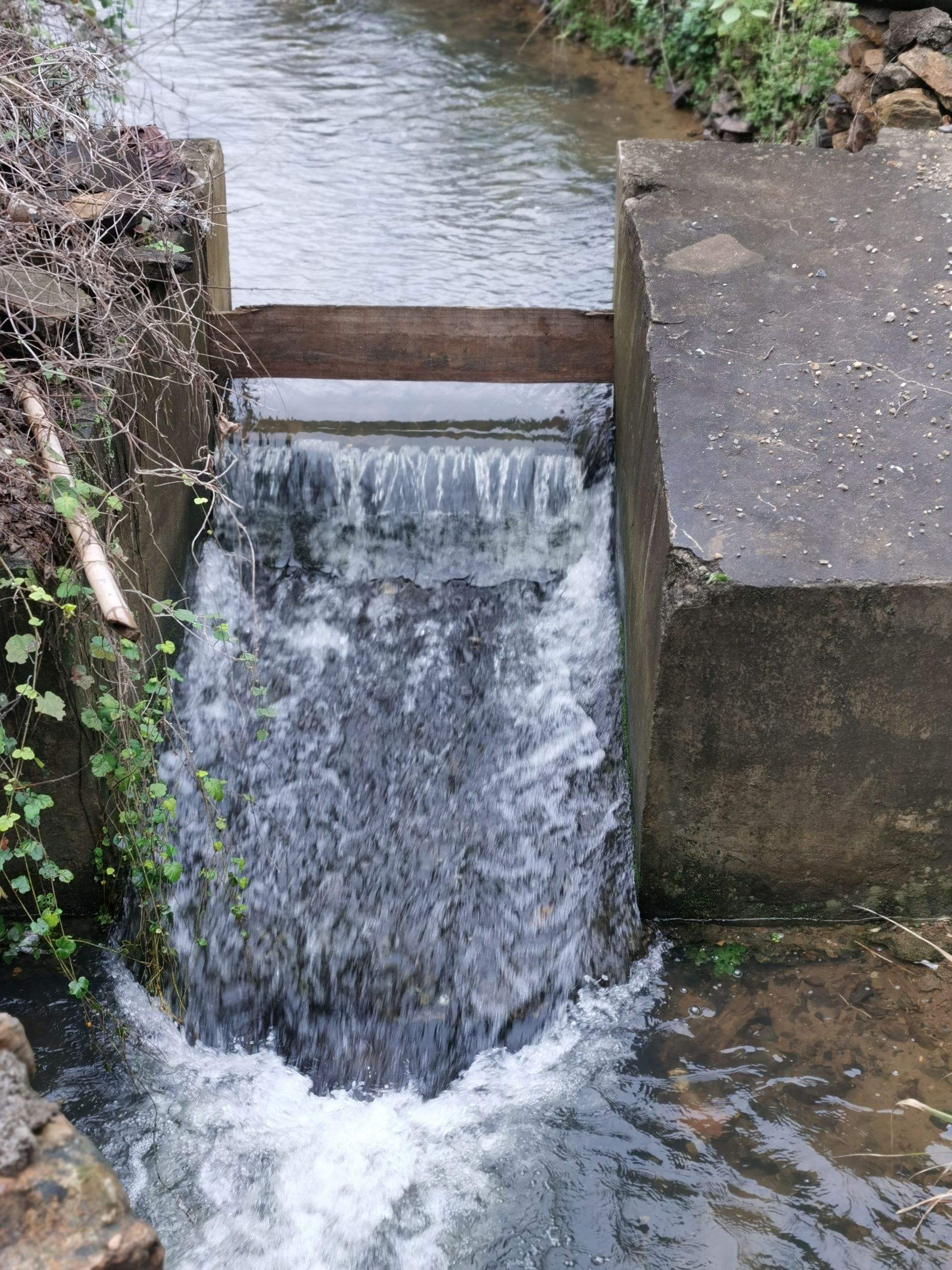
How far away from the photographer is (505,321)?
14.8 feet

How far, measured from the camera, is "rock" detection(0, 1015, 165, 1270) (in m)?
1.56

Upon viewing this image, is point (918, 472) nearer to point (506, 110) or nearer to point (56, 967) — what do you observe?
point (56, 967)

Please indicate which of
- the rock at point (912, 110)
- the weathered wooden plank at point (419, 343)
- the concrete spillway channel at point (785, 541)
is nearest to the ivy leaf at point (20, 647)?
the concrete spillway channel at point (785, 541)

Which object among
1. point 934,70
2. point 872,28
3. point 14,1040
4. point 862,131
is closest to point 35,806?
point 14,1040

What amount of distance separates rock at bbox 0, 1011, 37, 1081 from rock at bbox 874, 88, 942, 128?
14.6 ft

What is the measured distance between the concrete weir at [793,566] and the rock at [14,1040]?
1.69m

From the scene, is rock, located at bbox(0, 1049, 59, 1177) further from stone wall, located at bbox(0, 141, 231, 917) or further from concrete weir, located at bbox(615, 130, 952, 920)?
concrete weir, located at bbox(615, 130, 952, 920)

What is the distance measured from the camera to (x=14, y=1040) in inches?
71.7

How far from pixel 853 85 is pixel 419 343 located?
2.56 meters

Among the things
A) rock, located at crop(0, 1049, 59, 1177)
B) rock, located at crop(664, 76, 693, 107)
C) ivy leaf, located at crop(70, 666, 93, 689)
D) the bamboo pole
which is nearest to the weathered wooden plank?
the bamboo pole

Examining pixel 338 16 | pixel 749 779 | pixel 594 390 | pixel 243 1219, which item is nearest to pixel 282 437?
pixel 594 390

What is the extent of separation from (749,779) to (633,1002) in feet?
2.39

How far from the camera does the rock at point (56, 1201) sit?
5.13 feet

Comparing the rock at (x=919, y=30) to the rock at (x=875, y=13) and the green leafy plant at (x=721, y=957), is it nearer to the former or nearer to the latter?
the rock at (x=875, y=13)
